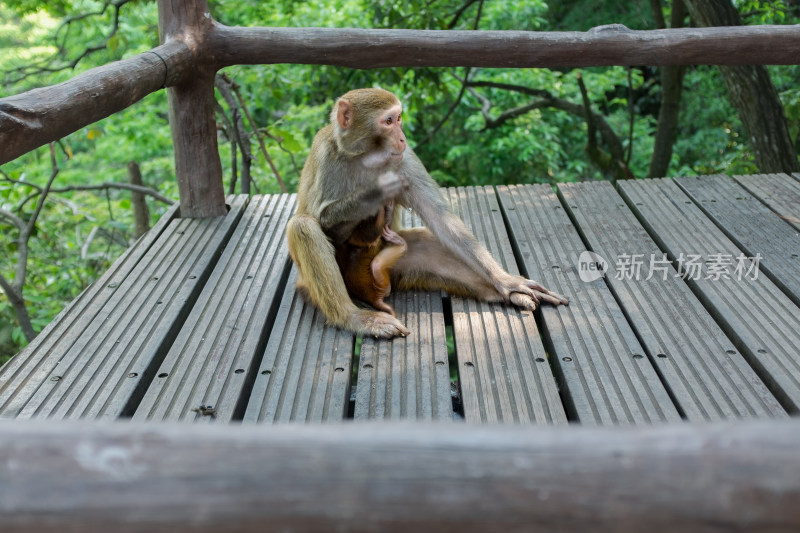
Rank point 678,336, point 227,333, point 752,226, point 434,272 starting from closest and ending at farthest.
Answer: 1. point 678,336
2. point 227,333
3. point 434,272
4. point 752,226

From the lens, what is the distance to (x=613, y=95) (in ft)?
38.6

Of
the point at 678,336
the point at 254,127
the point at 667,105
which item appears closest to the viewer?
the point at 678,336

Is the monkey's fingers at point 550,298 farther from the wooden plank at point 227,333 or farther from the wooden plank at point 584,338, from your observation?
the wooden plank at point 227,333

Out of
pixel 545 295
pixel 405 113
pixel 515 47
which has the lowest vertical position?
pixel 405 113

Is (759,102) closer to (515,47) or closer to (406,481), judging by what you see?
(515,47)

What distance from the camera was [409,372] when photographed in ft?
7.66

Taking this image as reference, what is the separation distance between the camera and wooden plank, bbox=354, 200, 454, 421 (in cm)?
213

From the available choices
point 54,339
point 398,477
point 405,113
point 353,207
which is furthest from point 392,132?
point 405,113

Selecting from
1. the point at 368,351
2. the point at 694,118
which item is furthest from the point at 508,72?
the point at 368,351

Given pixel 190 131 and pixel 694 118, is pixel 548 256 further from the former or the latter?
pixel 694 118

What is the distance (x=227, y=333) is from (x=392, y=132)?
96 cm

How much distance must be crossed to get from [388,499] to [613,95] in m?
11.8

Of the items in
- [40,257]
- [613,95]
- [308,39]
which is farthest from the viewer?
[613,95]

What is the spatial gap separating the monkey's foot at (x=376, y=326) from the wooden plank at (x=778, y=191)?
1.99 metres
